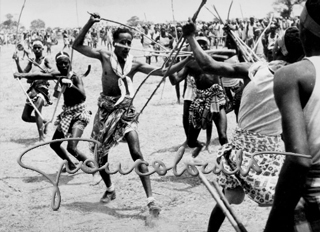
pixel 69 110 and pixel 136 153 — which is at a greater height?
pixel 69 110

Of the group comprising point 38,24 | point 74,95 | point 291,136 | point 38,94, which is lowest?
point 38,94

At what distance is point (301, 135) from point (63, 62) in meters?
4.81

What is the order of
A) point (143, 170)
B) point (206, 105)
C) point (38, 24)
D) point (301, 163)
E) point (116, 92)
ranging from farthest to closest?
1. point (38, 24)
2. point (206, 105)
3. point (116, 92)
4. point (143, 170)
5. point (301, 163)

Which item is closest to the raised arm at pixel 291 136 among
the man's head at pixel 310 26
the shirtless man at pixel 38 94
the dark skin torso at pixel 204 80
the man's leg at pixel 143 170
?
the man's head at pixel 310 26

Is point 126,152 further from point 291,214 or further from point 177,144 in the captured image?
point 291,214

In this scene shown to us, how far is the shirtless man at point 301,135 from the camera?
168cm

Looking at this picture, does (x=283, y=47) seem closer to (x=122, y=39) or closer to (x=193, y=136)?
(x=122, y=39)

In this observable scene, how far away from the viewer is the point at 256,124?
304 centimetres

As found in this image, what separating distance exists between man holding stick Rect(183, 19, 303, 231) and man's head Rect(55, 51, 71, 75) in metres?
3.49

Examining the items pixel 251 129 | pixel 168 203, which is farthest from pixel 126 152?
pixel 251 129

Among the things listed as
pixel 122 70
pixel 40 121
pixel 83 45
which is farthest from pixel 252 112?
pixel 40 121

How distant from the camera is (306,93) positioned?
171cm

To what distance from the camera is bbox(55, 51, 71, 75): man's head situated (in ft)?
19.9

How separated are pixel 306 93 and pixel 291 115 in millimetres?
104
